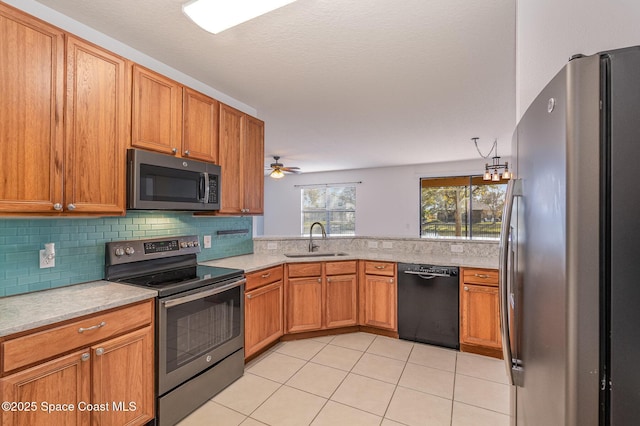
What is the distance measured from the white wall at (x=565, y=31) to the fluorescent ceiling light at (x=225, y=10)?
112 centimetres

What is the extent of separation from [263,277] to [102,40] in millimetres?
2123

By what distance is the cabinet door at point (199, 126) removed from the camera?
2.35m

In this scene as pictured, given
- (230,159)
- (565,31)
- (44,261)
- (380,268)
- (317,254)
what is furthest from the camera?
(317,254)

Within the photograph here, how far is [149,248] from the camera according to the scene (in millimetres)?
2289

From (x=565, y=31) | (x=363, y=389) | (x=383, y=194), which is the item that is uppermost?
(x=565, y=31)

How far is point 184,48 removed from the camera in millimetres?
2123

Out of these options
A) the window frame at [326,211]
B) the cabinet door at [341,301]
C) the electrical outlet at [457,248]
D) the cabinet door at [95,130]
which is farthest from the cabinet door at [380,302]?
the window frame at [326,211]

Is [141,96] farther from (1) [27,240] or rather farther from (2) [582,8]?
(2) [582,8]

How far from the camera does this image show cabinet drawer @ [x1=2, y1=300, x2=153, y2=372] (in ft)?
4.09

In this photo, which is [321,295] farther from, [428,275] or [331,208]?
[331,208]


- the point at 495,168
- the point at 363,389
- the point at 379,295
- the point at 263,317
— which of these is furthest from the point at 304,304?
the point at 495,168

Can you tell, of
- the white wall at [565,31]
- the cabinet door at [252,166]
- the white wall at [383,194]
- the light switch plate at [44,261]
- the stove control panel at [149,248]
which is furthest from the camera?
the white wall at [383,194]

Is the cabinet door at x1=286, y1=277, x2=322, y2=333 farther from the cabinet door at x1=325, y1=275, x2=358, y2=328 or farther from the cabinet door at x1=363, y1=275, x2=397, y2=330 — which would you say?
the cabinet door at x1=363, y1=275, x2=397, y2=330

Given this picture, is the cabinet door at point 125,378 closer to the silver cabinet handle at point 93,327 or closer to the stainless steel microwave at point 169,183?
the silver cabinet handle at point 93,327
